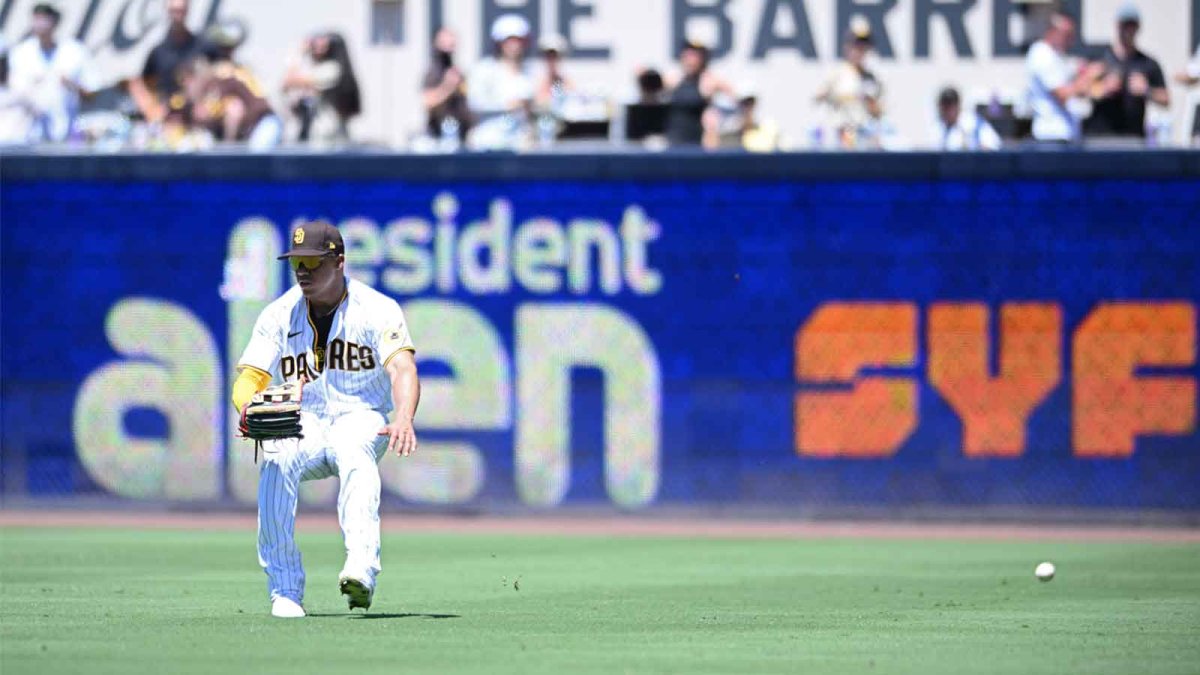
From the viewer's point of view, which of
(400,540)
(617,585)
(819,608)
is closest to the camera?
(819,608)

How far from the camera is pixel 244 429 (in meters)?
9.88

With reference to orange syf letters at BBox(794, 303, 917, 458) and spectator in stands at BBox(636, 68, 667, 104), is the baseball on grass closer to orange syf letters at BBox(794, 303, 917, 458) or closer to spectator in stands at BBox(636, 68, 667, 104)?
orange syf letters at BBox(794, 303, 917, 458)

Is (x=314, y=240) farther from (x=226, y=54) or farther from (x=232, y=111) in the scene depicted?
(x=226, y=54)

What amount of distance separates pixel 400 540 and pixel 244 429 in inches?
269

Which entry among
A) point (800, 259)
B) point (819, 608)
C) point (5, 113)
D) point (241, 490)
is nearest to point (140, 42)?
point (5, 113)

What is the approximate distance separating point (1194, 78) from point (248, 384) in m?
11.4

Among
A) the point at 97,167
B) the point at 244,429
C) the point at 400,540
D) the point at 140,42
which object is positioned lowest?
the point at 400,540

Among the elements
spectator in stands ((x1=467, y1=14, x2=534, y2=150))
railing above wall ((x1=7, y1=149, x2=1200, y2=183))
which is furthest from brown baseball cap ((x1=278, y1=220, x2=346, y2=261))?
spectator in stands ((x1=467, y1=14, x2=534, y2=150))

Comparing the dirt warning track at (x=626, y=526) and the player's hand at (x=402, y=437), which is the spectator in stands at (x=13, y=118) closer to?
the dirt warning track at (x=626, y=526)

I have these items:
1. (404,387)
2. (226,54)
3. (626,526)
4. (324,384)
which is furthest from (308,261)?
(226,54)

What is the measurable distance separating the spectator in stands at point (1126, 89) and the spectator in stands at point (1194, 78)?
0.31 m

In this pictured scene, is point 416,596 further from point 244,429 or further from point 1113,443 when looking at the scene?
point 1113,443

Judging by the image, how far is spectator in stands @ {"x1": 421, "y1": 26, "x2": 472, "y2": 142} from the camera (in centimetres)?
1948

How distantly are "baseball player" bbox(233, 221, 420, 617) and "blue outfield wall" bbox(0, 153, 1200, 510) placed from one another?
8.49 m
